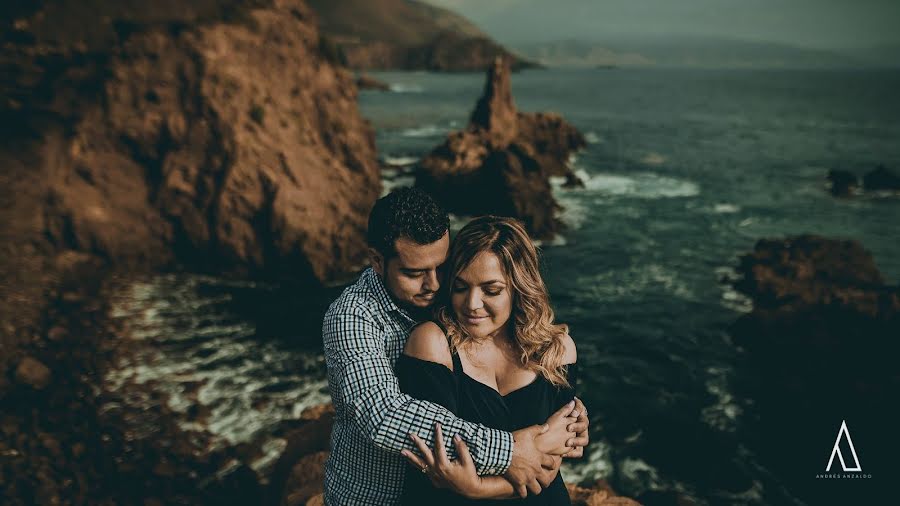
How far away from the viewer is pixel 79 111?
46.3 ft

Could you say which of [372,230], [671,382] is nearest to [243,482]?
[372,230]

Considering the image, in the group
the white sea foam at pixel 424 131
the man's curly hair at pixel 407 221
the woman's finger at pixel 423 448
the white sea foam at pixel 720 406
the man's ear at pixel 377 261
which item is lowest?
the white sea foam at pixel 720 406

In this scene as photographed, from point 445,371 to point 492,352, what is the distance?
0.55 m

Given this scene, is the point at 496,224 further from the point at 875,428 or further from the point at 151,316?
the point at 151,316

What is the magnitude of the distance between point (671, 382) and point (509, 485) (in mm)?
10068

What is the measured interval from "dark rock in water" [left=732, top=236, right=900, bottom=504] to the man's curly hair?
8889 mm

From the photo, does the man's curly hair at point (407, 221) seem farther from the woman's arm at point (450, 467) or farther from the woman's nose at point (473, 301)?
the woman's arm at point (450, 467)

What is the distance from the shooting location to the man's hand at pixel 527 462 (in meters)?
2.85

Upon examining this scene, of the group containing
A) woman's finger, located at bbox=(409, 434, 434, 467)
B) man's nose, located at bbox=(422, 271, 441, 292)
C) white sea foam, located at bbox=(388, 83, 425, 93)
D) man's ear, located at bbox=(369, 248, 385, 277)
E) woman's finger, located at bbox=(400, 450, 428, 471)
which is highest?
white sea foam, located at bbox=(388, 83, 425, 93)

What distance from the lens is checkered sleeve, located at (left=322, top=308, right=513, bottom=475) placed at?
2.63 metres

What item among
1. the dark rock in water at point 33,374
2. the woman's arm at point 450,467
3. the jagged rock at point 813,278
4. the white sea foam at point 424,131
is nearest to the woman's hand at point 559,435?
the woman's arm at point 450,467

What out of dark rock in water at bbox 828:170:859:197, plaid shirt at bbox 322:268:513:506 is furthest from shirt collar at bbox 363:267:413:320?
dark rock in water at bbox 828:170:859:197

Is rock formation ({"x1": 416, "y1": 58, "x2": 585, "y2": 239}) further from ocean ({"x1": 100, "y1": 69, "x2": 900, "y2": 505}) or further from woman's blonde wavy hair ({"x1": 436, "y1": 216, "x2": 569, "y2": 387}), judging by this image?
woman's blonde wavy hair ({"x1": 436, "y1": 216, "x2": 569, "y2": 387})

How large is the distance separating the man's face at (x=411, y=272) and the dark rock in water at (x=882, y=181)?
4013cm
